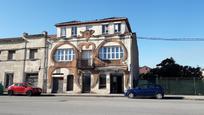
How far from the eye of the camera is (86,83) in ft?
106

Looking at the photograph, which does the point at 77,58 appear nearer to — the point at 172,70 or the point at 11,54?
the point at 11,54

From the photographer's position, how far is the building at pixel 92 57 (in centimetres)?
3090

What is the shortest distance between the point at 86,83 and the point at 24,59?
10104 mm

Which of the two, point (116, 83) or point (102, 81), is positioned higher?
point (102, 81)

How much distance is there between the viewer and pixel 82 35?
33.1 metres

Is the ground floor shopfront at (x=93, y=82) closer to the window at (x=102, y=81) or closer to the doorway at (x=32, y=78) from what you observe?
the window at (x=102, y=81)

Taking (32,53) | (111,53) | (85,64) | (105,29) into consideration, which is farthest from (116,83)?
(32,53)

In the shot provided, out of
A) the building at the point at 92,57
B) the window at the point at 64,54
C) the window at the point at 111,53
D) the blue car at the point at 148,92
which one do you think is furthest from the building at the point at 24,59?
the blue car at the point at 148,92

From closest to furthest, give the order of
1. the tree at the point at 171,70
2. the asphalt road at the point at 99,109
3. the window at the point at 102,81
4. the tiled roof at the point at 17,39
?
the asphalt road at the point at 99,109, the window at the point at 102,81, the tiled roof at the point at 17,39, the tree at the point at 171,70

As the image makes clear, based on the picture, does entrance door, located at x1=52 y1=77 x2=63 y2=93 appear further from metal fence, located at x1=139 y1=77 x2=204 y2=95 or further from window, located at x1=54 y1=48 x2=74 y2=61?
metal fence, located at x1=139 y1=77 x2=204 y2=95

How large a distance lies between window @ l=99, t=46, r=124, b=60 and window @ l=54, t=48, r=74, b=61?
420 centimetres

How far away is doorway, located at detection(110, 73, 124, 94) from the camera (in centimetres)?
3119

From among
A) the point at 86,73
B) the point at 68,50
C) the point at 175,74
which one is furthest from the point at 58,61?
the point at 175,74

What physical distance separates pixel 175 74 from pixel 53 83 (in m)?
27.6
